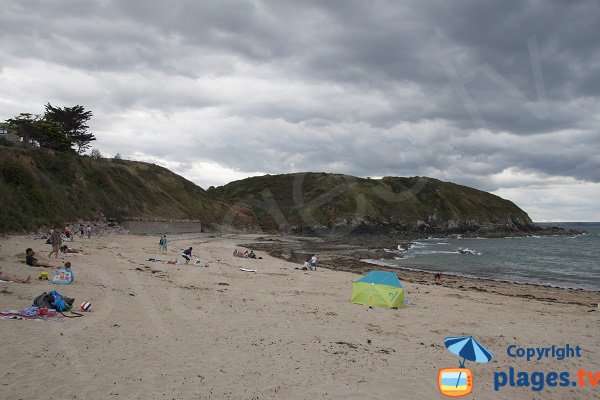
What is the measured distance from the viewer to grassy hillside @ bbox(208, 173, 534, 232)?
4099 inches

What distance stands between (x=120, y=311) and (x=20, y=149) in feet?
139

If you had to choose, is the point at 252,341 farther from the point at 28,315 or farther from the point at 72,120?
the point at 72,120

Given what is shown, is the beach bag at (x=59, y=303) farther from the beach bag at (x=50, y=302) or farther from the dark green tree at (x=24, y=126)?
the dark green tree at (x=24, y=126)

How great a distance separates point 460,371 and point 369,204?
107 meters

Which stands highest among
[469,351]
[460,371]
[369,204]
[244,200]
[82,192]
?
[369,204]

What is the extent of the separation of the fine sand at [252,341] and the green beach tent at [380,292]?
0.55 metres

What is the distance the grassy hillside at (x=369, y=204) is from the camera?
104125 mm

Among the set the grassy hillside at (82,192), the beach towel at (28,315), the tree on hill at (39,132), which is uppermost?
the tree on hill at (39,132)

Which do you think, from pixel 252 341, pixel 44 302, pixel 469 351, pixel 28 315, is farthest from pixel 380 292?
pixel 28 315

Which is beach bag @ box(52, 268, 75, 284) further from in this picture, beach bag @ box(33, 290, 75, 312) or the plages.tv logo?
the plages.tv logo

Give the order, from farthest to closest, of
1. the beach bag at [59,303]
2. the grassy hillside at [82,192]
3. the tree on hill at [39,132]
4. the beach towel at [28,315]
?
the tree on hill at [39,132] < the grassy hillside at [82,192] < the beach bag at [59,303] < the beach towel at [28,315]

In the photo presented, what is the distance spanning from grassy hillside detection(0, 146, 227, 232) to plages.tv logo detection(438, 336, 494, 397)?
3140cm

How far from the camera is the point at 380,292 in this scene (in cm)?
1536

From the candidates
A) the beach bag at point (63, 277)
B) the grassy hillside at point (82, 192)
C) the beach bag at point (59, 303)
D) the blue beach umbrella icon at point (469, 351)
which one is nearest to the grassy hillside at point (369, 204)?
the grassy hillside at point (82, 192)
